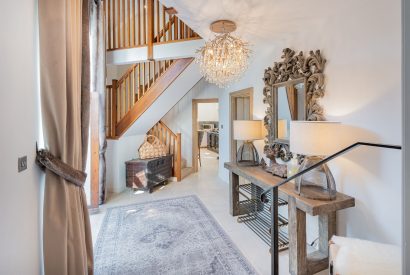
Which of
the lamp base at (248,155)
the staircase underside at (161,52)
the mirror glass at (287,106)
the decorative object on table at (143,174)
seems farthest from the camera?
the decorative object on table at (143,174)

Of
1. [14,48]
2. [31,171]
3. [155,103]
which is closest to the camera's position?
[14,48]

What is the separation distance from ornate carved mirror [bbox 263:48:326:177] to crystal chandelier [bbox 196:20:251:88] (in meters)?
0.65

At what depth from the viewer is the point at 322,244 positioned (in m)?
2.17

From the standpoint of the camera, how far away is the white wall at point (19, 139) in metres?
1.18

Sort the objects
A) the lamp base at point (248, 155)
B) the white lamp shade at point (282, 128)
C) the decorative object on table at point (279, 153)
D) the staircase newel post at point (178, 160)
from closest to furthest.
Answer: the decorative object on table at point (279, 153)
the white lamp shade at point (282, 128)
the lamp base at point (248, 155)
the staircase newel post at point (178, 160)

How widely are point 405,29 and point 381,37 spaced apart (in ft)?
5.56

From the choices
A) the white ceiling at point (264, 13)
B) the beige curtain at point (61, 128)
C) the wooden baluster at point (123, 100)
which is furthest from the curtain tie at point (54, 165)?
the wooden baluster at point (123, 100)

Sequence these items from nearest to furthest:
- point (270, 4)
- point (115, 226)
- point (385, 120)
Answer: point (385, 120) → point (270, 4) → point (115, 226)

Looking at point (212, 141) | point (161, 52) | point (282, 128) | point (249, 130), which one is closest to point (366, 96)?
point (282, 128)

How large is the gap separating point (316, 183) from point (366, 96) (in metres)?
0.90

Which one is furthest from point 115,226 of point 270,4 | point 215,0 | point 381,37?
point 381,37

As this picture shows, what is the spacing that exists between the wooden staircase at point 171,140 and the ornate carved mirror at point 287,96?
2.54 metres

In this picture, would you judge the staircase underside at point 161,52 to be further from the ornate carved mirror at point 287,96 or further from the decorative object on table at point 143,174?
the decorative object on table at point 143,174

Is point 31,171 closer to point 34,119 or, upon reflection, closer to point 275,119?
point 34,119
